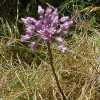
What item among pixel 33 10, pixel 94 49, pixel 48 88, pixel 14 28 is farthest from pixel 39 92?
pixel 33 10

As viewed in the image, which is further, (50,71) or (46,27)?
(50,71)

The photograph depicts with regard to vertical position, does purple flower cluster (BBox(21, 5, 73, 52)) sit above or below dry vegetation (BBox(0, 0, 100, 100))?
above

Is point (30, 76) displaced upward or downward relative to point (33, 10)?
downward

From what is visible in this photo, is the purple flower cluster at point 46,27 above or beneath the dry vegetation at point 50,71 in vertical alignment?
above

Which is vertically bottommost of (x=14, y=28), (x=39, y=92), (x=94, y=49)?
(x=39, y=92)

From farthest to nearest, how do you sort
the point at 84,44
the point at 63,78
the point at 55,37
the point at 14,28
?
the point at 14,28 → the point at 84,44 → the point at 63,78 → the point at 55,37

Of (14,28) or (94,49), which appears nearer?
(94,49)

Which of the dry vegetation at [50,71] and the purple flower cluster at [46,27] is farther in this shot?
the dry vegetation at [50,71]

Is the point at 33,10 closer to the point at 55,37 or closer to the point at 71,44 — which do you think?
the point at 71,44

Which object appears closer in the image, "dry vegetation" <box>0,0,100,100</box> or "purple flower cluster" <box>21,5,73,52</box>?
"purple flower cluster" <box>21,5,73,52</box>

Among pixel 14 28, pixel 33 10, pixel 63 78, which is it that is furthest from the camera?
pixel 33 10

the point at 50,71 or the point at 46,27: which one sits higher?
the point at 46,27
